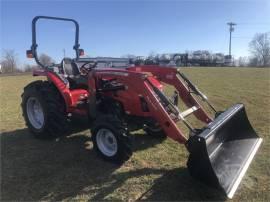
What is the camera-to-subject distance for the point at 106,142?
4945 mm

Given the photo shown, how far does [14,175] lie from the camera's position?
4.54m

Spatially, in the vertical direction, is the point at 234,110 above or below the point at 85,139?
above

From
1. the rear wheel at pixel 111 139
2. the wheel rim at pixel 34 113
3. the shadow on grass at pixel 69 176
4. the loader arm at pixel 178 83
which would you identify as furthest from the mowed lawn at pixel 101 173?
the loader arm at pixel 178 83

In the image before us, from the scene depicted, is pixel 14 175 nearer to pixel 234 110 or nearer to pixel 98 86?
pixel 98 86

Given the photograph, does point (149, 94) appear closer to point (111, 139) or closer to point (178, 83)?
point (111, 139)

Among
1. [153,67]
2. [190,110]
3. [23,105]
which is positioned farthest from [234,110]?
[23,105]

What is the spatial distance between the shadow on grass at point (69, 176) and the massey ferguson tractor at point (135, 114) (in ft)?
0.84

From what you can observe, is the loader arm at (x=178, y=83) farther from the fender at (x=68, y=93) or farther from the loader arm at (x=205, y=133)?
the fender at (x=68, y=93)

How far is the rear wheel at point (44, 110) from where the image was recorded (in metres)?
5.71

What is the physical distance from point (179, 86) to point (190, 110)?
2.05 ft

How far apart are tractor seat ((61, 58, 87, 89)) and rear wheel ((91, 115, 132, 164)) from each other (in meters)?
1.49

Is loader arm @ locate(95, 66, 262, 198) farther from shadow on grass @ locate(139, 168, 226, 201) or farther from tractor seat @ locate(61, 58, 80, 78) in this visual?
tractor seat @ locate(61, 58, 80, 78)

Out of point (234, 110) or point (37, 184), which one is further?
point (234, 110)

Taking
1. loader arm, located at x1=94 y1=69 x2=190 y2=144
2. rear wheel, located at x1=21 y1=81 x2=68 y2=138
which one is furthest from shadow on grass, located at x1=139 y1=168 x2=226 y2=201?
rear wheel, located at x1=21 y1=81 x2=68 y2=138
